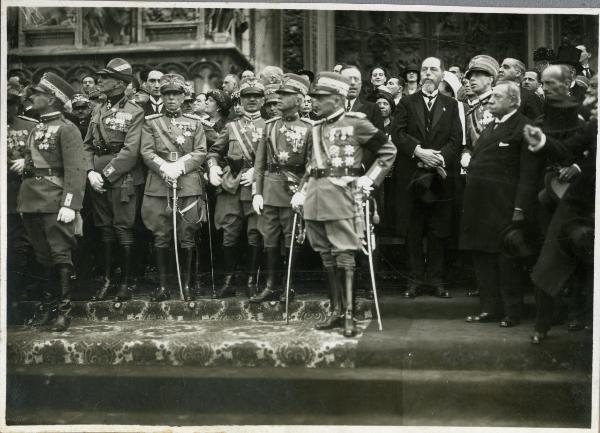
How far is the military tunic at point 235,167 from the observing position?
617 centimetres

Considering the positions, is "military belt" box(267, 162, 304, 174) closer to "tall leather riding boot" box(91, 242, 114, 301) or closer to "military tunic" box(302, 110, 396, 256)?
"military tunic" box(302, 110, 396, 256)

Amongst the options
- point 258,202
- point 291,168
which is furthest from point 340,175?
point 258,202

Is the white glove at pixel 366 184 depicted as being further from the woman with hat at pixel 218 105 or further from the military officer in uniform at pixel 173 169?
the woman with hat at pixel 218 105

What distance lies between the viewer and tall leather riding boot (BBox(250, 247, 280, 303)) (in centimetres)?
573

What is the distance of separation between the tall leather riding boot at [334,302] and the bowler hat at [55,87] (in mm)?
2256

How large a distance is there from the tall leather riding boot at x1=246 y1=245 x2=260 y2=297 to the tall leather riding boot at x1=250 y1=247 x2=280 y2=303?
8 centimetres

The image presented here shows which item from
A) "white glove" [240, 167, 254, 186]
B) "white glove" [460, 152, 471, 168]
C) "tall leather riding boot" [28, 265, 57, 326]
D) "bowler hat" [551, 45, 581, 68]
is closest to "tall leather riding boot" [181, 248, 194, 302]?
"white glove" [240, 167, 254, 186]

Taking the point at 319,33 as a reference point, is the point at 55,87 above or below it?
below

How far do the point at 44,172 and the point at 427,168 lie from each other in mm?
2732

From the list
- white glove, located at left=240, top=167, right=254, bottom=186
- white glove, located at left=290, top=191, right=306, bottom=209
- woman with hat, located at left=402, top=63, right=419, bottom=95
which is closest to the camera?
white glove, located at left=290, top=191, right=306, bottom=209

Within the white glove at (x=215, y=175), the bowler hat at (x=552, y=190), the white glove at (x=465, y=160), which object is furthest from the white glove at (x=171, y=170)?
the bowler hat at (x=552, y=190)

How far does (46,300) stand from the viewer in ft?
18.6

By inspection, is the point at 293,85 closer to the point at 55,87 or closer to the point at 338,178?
the point at 338,178

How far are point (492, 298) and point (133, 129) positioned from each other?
2.94 m
